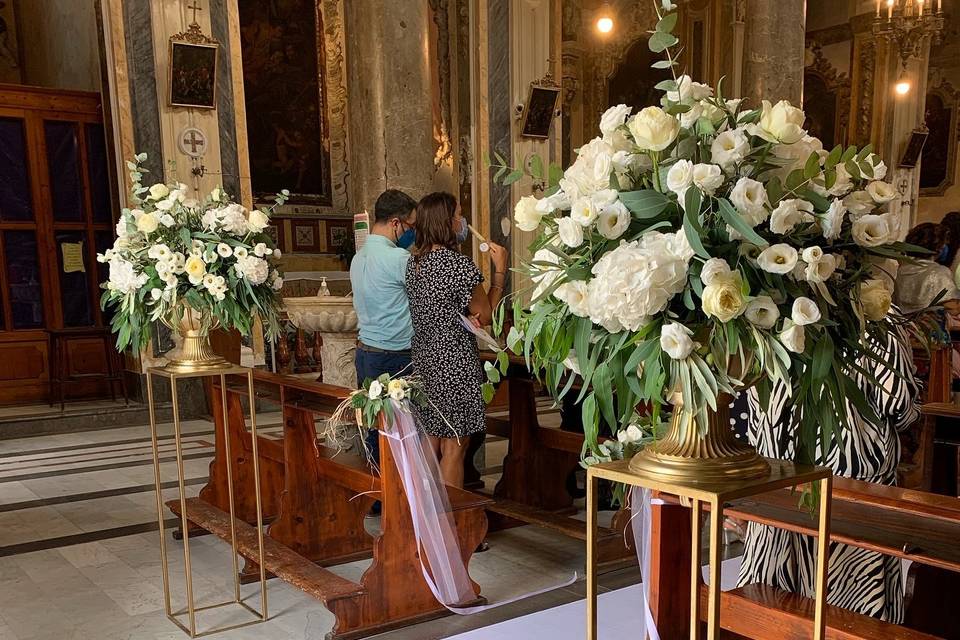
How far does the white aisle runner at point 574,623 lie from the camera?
10.3ft

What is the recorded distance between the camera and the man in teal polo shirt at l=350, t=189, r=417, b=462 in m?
4.11

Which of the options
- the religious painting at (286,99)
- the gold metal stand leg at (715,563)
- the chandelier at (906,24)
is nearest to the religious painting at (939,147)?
the chandelier at (906,24)

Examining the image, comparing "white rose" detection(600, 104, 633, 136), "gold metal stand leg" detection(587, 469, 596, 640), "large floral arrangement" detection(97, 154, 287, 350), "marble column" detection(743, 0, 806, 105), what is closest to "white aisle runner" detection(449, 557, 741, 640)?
"large floral arrangement" detection(97, 154, 287, 350)

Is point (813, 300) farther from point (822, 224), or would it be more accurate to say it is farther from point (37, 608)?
point (37, 608)

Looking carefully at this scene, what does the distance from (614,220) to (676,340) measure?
0.72 ft

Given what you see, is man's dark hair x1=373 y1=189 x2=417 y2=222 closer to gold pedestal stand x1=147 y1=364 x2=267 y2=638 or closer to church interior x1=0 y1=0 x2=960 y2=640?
church interior x1=0 y1=0 x2=960 y2=640

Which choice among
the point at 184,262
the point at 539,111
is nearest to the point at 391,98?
the point at 184,262

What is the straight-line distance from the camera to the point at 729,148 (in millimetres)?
1254

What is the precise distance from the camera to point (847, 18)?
15008 millimetres

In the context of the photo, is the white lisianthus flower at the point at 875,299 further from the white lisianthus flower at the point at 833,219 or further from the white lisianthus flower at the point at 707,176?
the white lisianthus flower at the point at 707,176

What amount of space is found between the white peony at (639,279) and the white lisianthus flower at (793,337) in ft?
0.54

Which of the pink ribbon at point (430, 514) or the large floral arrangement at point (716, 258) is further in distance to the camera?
the pink ribbon at point (430, 514)

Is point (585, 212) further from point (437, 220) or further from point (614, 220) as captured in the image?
point (437, 220)

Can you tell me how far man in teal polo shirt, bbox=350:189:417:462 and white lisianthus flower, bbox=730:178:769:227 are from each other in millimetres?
2947
